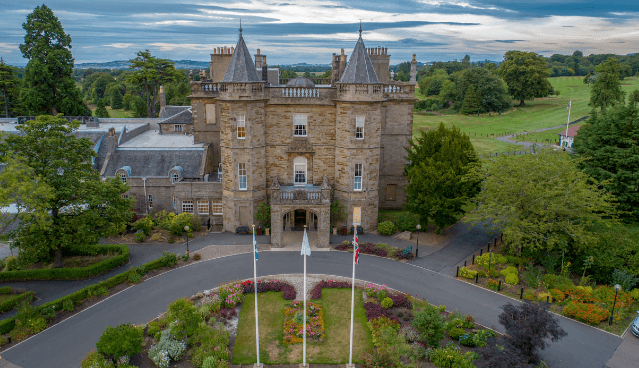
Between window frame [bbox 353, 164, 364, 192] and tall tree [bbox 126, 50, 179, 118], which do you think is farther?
tall tree [bbox 126, 50, 179, 118]

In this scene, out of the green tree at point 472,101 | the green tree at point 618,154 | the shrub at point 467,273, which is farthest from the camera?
the green tree at point 472,101

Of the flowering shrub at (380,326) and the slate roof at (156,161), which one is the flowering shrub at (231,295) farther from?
the slate roof at (156,161)

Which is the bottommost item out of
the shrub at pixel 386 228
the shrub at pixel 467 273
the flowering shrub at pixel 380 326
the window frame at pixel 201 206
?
the flowering shrub at pixel 380 326

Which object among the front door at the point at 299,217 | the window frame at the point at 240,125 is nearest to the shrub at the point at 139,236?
the window frame at the point at 240,125

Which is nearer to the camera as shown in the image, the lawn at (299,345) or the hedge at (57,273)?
the lawn at (299,345)

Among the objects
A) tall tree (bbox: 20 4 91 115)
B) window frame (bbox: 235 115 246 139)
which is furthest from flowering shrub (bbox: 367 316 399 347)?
tall tree (bbox: 20 4 91 115)

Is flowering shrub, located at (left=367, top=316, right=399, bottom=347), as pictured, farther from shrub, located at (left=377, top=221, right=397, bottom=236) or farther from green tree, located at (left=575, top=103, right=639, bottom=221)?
green tree, located at (left=575, top=103, right=639, bottom=221)
